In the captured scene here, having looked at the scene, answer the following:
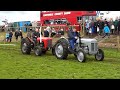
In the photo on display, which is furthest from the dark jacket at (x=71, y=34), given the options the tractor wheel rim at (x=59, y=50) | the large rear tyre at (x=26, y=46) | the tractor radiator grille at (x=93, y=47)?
the large rear tyre at (x=26, y=46)

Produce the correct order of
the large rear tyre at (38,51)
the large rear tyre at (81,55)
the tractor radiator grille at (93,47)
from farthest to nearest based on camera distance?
1. the large rear tyre at (38,51)
2. the tractor radiator grille at (93,47)
3. the large rear tyre at (81,55)

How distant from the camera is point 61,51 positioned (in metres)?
11.8

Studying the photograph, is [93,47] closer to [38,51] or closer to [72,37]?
[72,37]

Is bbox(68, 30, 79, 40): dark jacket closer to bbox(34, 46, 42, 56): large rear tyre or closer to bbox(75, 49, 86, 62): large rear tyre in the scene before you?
bbox(75, 49, 86, 62): large rear tyre

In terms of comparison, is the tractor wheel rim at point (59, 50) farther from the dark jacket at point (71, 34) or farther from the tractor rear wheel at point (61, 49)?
the dark jacket at point (71, 34)

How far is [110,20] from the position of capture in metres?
19.6

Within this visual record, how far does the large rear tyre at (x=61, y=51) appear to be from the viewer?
1159cm

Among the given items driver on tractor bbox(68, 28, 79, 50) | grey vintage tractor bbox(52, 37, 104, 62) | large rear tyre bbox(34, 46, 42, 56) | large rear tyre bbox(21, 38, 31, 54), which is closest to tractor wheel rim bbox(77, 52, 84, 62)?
grey vintage tractor bbox(52, 37, 104, 62)

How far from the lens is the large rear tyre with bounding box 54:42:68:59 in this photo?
11.6m

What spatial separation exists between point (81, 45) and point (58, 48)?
3.26ft

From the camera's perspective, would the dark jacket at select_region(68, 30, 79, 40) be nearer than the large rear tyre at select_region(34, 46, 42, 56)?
Yes

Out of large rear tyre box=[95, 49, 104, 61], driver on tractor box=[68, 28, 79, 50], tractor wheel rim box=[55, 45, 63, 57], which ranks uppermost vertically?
driver on tractor box=[68, 28, 79, 50]

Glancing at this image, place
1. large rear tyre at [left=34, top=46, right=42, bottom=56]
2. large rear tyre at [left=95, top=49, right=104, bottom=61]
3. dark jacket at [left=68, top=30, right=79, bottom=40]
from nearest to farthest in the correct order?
1. dark jacket at [left=68, top=30, right=79, bottom=40]
2. large rear tyre at [left=95, top=49, right=104, bottom=61]
3. large rear tyre at [left=34, top=46, right=42, bottom=56]
